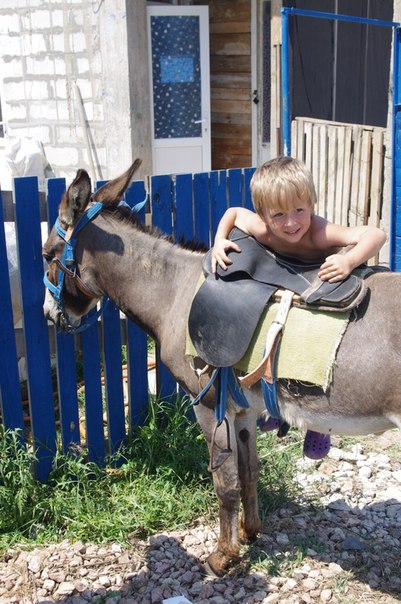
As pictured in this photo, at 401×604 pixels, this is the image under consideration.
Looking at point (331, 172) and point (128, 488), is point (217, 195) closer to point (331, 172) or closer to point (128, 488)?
point (128, 488)

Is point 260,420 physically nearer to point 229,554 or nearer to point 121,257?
point 229,554

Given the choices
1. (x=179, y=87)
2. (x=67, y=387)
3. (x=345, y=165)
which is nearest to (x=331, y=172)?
(x=345, y=165)

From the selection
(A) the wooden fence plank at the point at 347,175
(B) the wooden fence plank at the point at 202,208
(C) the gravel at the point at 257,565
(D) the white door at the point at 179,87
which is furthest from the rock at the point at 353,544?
(D) the white door at the point at 179,87

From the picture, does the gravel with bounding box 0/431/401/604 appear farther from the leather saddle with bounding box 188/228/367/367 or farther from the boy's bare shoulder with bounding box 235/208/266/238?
the boy's bare shoulder with bounding box 235/208/266/238

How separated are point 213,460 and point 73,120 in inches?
273

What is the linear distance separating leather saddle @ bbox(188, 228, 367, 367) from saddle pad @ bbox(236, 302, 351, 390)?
0.15 ft

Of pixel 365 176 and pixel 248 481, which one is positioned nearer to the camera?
pixel 248 481

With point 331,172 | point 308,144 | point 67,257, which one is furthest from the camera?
point 308,144

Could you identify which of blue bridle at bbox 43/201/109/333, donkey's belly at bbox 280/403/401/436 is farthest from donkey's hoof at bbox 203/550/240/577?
blue bridle at bbox 43/201/109/333

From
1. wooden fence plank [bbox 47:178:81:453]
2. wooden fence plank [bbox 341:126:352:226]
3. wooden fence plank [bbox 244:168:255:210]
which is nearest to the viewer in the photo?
wooden fence plank [bbox 47:178:81:453]

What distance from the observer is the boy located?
2.72 meters

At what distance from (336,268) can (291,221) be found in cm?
26

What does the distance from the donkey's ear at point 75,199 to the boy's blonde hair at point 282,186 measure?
0.83 meters

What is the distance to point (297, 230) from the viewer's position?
2.80m
